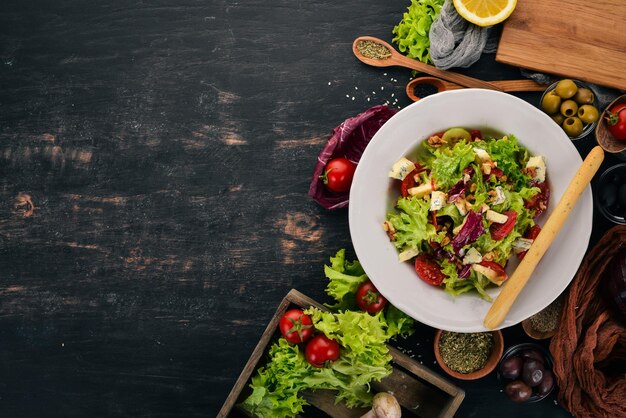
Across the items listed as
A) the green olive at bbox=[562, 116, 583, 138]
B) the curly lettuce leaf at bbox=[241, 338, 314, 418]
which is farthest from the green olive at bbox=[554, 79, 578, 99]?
the curly lettuce leaf at bbox=[241, 338, 314, 418]

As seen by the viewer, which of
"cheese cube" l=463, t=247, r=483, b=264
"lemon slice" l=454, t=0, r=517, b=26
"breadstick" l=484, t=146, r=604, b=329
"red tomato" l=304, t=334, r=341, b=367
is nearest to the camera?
"breadstick" l=484, t=146, r=604, b=329

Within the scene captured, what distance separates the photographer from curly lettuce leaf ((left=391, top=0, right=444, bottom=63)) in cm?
311

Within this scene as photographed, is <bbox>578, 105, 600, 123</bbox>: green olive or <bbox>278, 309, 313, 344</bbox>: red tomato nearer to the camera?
<bbox>278, 309, 313, 344</bbox>: red tomato

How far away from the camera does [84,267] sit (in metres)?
3.34

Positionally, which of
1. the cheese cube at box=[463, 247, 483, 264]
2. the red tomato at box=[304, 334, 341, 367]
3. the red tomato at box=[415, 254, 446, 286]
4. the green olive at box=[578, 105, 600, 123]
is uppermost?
the green olive at box=[578, 105, 600, 123]

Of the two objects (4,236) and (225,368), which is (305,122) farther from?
(4,236)

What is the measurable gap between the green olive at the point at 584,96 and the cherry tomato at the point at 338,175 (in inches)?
A: 45.4

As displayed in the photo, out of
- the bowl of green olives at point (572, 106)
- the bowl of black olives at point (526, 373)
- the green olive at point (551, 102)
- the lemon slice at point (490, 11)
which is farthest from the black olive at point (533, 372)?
the lemon slice at point (490, 11)

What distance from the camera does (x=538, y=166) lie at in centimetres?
277

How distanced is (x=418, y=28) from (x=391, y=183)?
85cm

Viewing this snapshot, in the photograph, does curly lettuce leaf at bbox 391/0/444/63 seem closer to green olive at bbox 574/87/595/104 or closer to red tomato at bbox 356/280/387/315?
green olive at bbox 574/87/595/104

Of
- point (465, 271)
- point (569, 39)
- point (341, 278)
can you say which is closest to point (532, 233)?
point (465, 271)

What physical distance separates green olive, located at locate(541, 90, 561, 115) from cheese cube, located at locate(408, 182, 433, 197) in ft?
2.52

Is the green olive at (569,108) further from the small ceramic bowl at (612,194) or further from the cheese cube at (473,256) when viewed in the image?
the cheese cube at (473,256)
